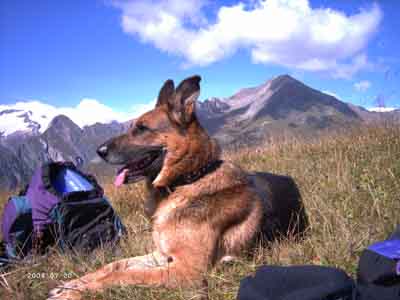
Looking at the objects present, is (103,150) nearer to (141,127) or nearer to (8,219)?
(141,127)

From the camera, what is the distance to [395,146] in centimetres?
584

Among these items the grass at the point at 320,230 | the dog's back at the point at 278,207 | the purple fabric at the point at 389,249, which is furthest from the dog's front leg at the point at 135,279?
the purple fabric at the point at 389,249

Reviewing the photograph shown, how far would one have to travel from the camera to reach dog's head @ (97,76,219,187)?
12.7 ft

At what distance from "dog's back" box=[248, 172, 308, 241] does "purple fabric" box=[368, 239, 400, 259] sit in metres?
1.57

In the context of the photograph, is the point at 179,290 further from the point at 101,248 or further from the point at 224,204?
the point at 101,248

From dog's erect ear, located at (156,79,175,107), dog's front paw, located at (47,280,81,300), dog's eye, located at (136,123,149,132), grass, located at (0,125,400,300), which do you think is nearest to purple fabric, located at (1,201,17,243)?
grass, located at (0,125,400,300)

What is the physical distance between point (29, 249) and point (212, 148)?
271cm

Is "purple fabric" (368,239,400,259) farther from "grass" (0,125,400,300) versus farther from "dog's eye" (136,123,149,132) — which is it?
"dog's eye" (136,123,149,132)

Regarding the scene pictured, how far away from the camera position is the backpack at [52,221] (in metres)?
4.32

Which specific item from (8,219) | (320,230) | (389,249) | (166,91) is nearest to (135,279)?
(320,230)

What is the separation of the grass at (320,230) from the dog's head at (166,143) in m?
0.93

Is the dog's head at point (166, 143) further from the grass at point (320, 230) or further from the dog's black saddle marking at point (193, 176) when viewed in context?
the grass at point (320, 230)

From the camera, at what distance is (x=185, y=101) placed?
4.02 metres

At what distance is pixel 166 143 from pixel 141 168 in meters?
0.47
